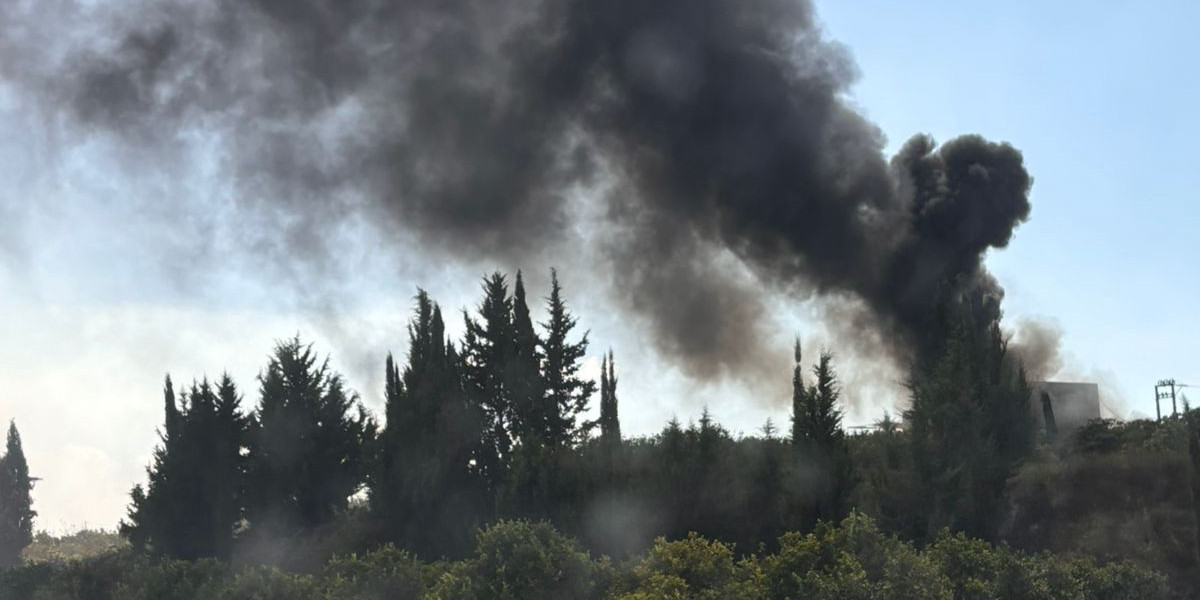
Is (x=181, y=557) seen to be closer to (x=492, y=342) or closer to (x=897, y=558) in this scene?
(x=492, y=342)

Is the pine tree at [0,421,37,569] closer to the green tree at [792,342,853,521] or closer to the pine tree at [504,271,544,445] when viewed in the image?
the pine tree at [504,271,544,445]

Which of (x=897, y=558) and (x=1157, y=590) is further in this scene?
(x=1157, y=590)

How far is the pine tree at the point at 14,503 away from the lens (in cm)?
7012

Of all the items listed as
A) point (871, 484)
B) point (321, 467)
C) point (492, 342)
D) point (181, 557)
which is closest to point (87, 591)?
point (181, 557)

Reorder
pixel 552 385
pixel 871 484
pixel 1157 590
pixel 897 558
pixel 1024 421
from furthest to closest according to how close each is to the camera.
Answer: pixel 552 385 < pixel 1024 421 < pixel 871 484 < pixel 1157 590 < pixel 897 558

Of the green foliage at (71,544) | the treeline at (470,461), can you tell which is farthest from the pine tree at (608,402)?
the green foliage at (71,544)

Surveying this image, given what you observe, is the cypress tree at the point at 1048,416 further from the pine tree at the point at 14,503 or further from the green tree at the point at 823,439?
the pine tree at the point at 14,503

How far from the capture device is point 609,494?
1559 inches

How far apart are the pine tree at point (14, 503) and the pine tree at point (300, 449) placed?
26083 millimetres

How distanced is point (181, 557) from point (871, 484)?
2864cm

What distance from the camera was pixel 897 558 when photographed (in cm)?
2338

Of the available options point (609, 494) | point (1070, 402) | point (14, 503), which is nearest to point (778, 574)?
point (609, 494)

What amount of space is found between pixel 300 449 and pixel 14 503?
2913 cm

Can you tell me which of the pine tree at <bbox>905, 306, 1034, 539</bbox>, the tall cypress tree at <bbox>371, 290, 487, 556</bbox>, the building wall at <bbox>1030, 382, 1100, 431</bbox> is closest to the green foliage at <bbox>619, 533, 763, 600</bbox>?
the pine tree at <bbox>905, 306, 1034, 539</bbox>
